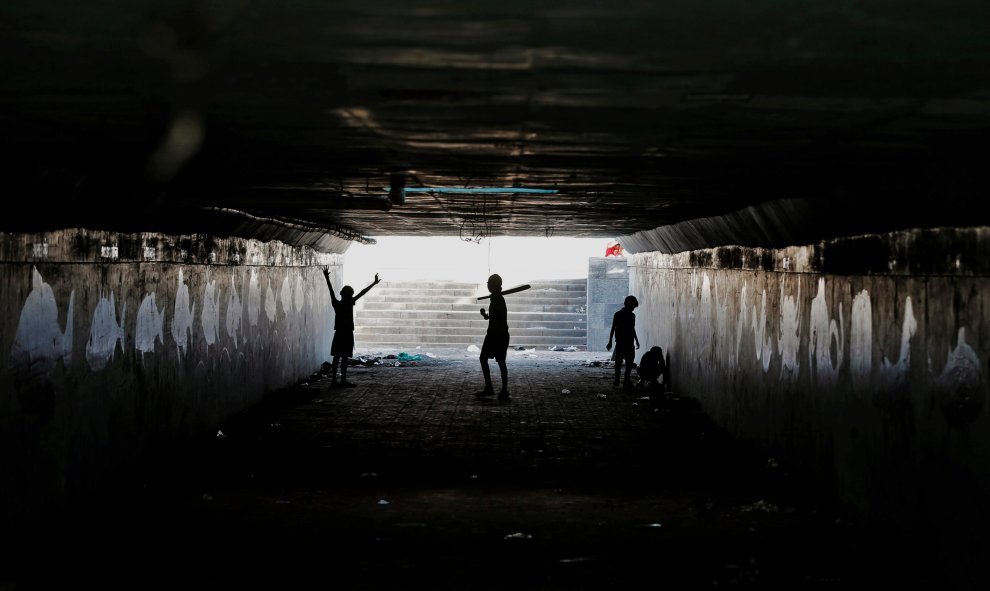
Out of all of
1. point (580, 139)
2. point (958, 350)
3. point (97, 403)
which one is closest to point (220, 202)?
point (97, 403)

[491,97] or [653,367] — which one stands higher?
[491,97]

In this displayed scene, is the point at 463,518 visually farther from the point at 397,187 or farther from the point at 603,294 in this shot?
the point at 603,294

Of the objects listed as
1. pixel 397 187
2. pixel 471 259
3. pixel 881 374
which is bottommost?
pixel 881 374

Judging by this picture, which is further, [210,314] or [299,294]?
[299,294]

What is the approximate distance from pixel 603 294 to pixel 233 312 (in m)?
18.5

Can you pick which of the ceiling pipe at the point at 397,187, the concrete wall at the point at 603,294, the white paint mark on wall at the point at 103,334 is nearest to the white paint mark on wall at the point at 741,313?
the ceiling pipe at the point at 397,187

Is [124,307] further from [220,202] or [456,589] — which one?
[456,589]

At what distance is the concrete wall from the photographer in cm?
3192

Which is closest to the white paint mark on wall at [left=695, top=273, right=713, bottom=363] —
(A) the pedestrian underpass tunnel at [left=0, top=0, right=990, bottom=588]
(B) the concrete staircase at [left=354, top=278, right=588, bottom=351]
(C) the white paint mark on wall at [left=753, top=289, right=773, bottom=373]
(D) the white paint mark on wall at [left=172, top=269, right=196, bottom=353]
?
(A) the pedestrian underpass tunnel at [left=0, top=0, right=990, bottom=588]

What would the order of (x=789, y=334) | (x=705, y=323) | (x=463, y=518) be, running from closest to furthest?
1. (x=463, y=518)
2. (x=789, y=334)
3. (x=705, y=323)

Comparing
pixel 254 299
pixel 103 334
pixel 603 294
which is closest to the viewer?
pixel 103 334

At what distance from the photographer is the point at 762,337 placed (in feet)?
40.8

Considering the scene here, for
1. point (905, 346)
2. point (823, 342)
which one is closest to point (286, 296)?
point (823, 342)

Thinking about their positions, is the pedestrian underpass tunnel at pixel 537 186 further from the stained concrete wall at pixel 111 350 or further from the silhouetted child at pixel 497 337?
the silhouetted child at pixel 497 337
